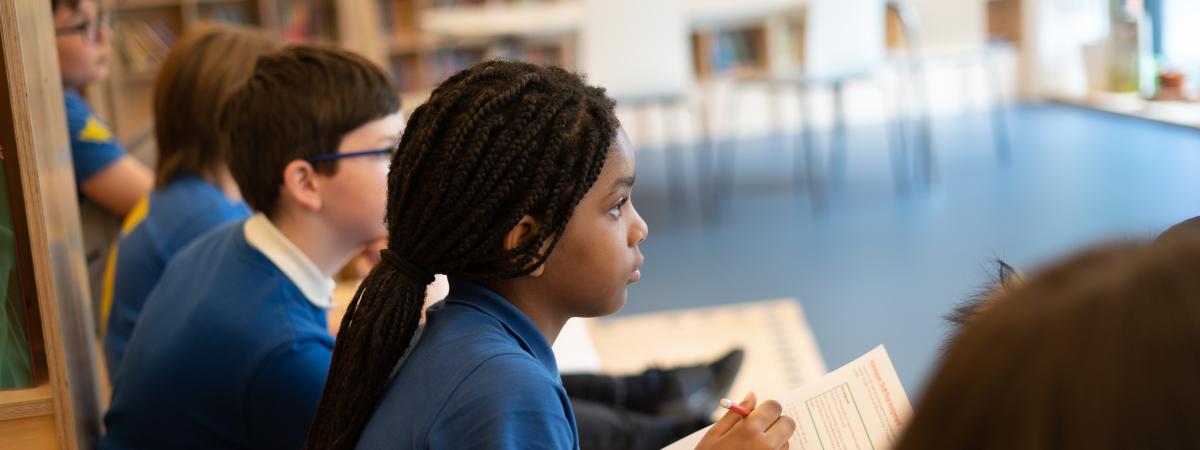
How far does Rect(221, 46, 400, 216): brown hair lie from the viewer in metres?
1.59

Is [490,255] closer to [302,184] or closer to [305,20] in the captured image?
[302,184]

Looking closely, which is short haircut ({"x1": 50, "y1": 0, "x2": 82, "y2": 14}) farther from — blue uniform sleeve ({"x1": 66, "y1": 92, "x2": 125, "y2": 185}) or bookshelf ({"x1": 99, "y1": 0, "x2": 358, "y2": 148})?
bookshelf ({"x1": 99, "y1": 0, "x2": 358, "y2": 148})

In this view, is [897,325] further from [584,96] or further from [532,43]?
[532,43]

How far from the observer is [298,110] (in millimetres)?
1593

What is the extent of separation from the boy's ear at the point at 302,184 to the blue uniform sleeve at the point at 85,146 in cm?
110

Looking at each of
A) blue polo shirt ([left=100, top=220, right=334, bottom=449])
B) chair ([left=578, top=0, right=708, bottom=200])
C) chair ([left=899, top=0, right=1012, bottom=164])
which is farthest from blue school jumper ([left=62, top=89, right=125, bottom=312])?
chair ([left=899, top=0, right=1012, bottom=164])

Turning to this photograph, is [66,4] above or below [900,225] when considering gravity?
above

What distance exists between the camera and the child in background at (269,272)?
1.38 metres

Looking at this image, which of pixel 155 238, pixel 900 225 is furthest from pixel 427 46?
pixel 155 238

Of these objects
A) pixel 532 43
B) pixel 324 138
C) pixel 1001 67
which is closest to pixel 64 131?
pixel 324 138

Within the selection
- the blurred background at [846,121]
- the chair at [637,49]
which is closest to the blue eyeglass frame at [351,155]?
the blurred background at [846,121]

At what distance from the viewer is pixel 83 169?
250 centimetres

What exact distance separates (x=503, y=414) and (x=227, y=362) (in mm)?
610

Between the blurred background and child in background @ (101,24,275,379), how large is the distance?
1004 mm
